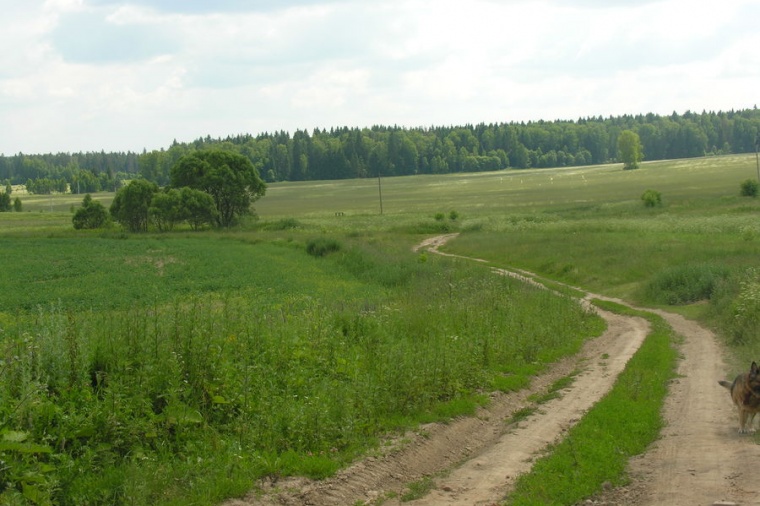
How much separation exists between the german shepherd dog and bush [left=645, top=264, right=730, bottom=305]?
1921 cm

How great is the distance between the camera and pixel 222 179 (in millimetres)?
93062

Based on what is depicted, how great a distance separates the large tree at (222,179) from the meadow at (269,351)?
4396 cm

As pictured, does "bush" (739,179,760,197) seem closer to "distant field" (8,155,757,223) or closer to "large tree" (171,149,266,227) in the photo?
"distant field" (8,155,757,223)

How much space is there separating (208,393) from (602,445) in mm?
5928

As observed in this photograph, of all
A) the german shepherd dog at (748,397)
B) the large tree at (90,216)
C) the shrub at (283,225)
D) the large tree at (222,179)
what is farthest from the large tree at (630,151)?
the german shepherd dog at (748,397)

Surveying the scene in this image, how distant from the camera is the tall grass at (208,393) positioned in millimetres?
8734

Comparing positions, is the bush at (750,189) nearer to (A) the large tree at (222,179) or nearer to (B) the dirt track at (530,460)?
(A) the large tree at (222,179)

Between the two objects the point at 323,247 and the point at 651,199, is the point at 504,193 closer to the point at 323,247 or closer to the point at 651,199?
the point at 651,199

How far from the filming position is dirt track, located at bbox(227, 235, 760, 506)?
359 inches

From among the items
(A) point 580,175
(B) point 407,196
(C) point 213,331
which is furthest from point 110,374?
(A) point 580,175

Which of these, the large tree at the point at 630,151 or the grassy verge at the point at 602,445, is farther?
the large tree at the point at 630,151

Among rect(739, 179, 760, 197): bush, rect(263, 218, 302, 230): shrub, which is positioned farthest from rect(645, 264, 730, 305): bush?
rect(739, 179, 760, 197): bush

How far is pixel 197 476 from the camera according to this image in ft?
29.6

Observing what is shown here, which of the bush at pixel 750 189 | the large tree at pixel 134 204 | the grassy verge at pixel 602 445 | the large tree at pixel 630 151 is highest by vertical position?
the large tree at pixel 630 151
